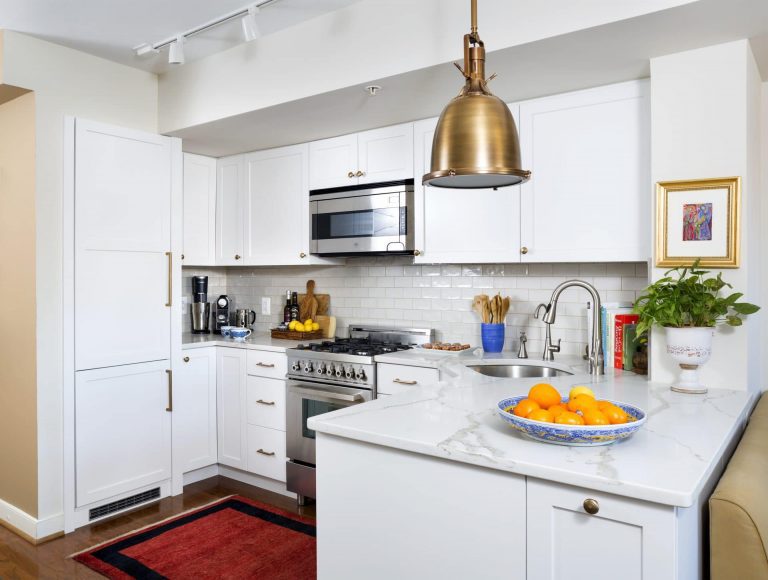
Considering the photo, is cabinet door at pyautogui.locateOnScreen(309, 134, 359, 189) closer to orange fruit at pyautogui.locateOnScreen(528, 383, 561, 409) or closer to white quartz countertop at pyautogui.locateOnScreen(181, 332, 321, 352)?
white quartz countertop at pyautogui.locateOnScreen(181, 332, 321, 352)

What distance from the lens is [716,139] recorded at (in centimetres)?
231

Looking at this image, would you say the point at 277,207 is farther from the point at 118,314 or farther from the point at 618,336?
the point at 618,336

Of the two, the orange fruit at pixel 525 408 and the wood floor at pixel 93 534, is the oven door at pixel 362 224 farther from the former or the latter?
the orange fruit at pixel 525 408

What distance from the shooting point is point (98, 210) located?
3.40 meters

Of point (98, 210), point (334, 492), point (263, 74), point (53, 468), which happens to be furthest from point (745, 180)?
point (53, 468)

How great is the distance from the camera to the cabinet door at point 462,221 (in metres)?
3.08

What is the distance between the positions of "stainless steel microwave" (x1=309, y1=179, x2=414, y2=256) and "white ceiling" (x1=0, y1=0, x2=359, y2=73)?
101 cm

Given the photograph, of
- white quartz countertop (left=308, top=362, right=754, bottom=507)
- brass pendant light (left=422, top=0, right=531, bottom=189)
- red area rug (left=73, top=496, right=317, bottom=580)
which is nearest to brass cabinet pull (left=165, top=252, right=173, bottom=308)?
red area rug (left=73, top=496, right=317, bottom=580)

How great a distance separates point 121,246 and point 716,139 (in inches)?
121

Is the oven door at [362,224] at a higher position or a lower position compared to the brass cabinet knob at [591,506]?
higher

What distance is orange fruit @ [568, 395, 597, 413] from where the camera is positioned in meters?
1.53

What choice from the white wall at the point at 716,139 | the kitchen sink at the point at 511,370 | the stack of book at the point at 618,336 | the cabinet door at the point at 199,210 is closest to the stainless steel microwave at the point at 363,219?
the kitchen sink at the point at 511,370

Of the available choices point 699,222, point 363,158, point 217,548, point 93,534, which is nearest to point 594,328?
point 699,222

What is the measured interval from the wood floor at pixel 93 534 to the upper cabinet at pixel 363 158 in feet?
6.59
